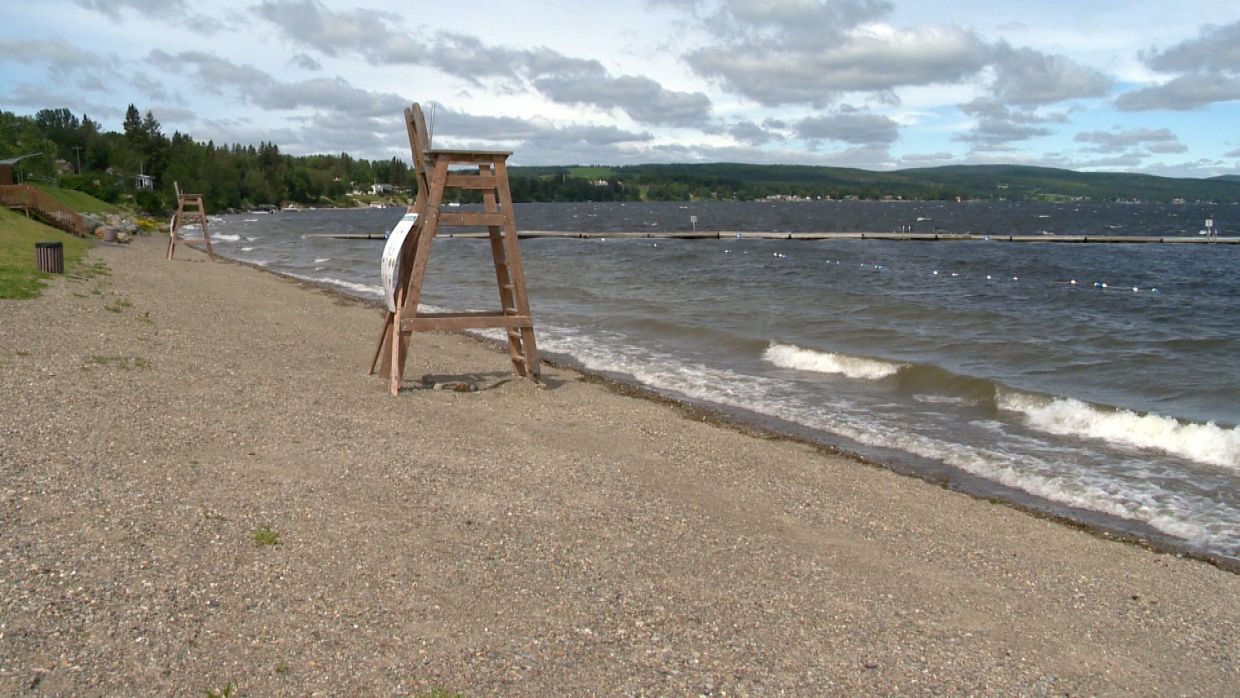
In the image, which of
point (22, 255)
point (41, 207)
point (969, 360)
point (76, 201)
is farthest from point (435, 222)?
point (76, 201)

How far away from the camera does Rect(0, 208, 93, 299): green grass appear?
17.2 meters

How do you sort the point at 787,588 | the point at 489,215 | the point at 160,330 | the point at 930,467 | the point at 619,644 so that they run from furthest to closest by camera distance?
the point at 160,330, the point at 489,215, the point at 930,467, the point at 787,588, the point at 619,644

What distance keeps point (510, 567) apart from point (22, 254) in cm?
2359

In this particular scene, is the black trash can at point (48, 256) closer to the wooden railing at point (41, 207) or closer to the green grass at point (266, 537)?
the green grass at point (266, 537)

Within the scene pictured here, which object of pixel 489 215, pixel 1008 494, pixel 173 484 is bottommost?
pixel 1008 494

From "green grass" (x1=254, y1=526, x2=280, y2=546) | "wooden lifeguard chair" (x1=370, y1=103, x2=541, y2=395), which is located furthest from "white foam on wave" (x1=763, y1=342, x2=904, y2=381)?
"green grass" (x1=254, y1=526, x2=280, y2=546)

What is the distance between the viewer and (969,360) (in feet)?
61.1

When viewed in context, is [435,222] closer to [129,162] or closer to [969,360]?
[969,360]

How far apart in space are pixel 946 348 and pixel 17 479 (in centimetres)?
1759

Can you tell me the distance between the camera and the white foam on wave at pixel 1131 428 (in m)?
11.8

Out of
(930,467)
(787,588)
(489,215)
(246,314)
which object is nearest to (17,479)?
(787,588)

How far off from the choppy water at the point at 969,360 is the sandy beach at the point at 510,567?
1.73 m

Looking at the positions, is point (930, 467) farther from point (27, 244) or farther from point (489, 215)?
point (27, 244)

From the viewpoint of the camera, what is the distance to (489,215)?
40.9 feet
